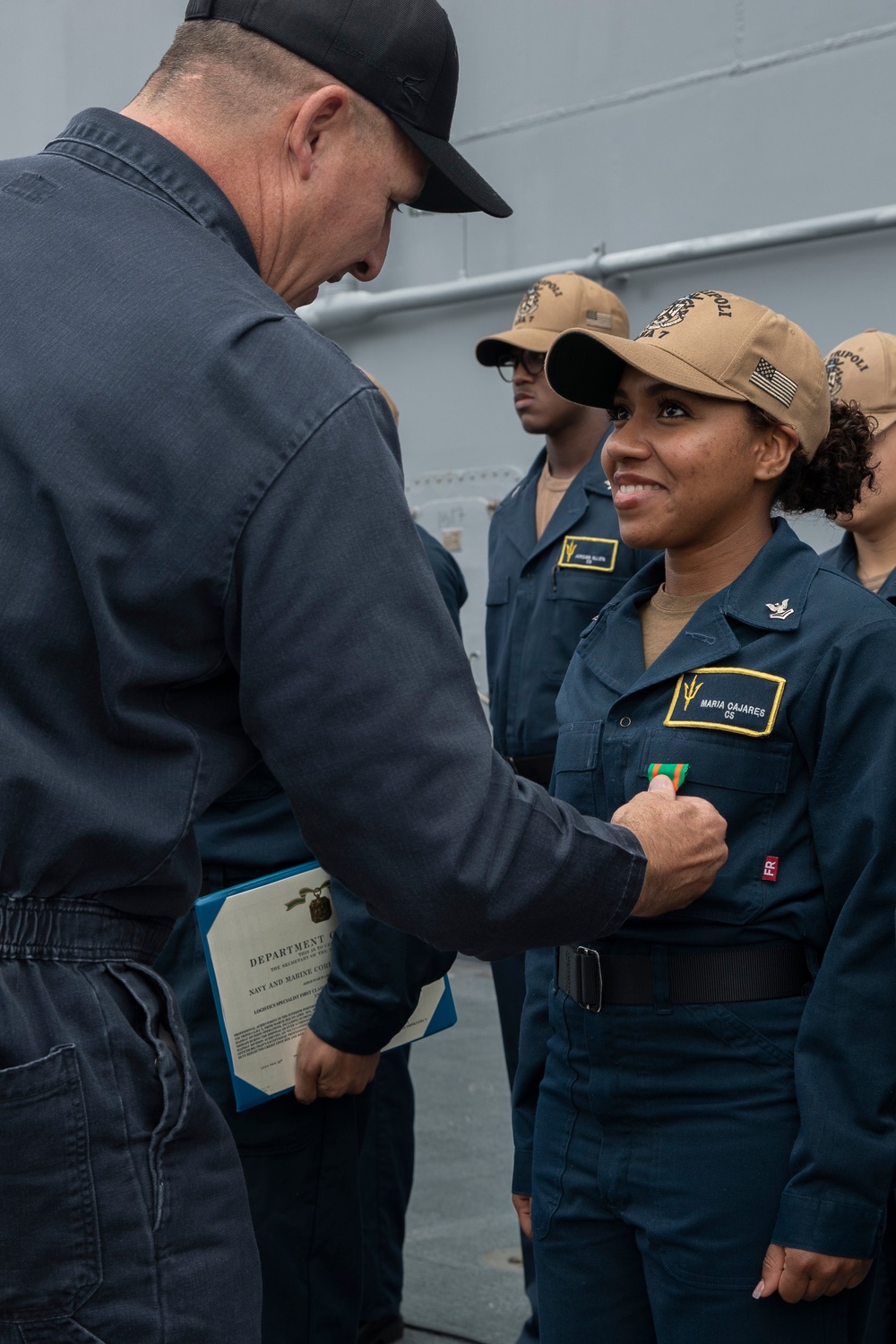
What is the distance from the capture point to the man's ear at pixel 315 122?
1.33 m

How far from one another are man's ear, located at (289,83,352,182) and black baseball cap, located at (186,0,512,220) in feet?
0.07

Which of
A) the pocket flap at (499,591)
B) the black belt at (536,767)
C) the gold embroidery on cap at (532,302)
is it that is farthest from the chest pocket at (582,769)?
the gold embroidery on cap at (532,302)

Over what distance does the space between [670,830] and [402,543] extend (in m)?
0.50

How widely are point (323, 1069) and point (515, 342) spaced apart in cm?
227

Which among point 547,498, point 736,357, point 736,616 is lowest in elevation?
point 547,498

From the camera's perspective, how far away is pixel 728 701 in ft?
5.70

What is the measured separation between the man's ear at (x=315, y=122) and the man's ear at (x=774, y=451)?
78 centimetres

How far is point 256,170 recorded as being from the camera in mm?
1346

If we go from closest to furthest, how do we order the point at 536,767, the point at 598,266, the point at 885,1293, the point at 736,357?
the point at 736,357
the point at 885,1293
the point at 536,767
the point at 598,266

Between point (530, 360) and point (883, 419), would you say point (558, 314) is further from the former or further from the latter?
point (883, 419)

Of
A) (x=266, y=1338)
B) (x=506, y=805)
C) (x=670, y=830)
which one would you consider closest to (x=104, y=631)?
(x=506, y=805)

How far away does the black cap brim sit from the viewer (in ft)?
4.60

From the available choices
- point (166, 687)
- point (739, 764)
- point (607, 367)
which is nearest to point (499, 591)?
point (607, 367)

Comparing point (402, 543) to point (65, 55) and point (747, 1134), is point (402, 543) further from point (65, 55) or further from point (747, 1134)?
point (65, 55)
